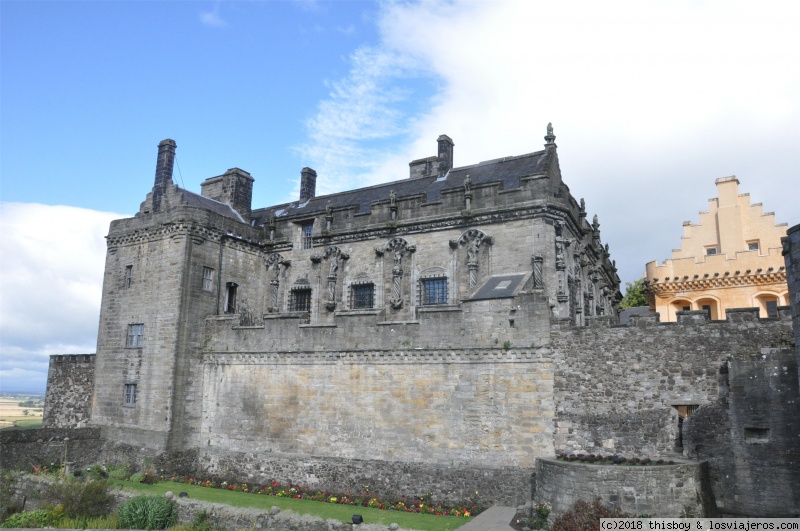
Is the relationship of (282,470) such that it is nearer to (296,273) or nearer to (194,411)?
(194,411)

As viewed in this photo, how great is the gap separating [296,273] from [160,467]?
10652 mm

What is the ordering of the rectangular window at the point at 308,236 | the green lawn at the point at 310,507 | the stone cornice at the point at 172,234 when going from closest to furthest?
the green lawn at the point at 310,507 < the stone cornice at the point at 172,234 < the rectangular window at the point at 308,236

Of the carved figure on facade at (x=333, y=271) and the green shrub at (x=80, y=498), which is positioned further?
the carved figure on facade at (x=333, y=271)

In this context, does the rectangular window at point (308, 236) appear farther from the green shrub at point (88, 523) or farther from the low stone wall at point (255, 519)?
the green shrub at point (88, 523)

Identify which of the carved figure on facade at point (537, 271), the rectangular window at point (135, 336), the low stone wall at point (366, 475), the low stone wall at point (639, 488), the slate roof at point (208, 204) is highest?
the slate roof at point (208, 204)

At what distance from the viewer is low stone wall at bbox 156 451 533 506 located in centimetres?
1970

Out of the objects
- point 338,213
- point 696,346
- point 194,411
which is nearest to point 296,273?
point 338,213

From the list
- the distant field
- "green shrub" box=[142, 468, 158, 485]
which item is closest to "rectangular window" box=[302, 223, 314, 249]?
"green shrub" box=[142, 468, 158, 485]

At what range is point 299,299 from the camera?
2998cm

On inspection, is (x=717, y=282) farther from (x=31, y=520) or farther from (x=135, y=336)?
(x=31, y=520)

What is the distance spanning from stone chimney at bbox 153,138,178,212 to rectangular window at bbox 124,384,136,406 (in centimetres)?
935

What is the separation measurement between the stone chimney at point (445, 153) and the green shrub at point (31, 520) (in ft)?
72.6

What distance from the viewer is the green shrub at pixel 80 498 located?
66.1 ft

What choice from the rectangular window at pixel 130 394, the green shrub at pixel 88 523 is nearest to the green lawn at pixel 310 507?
the green shrub at pixel 88 523
